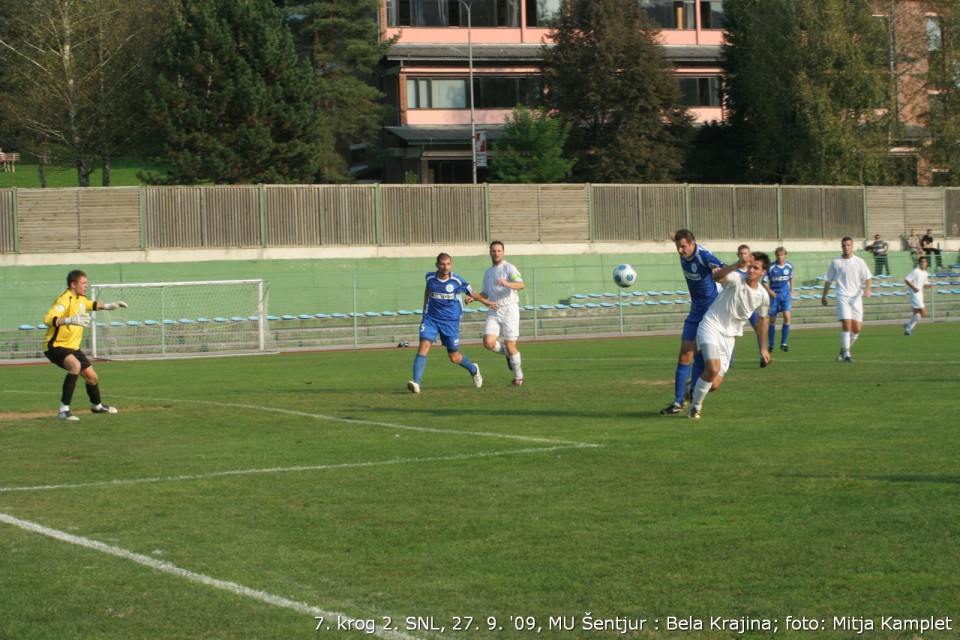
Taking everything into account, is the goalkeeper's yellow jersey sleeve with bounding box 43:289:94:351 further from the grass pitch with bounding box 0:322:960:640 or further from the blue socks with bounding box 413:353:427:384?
the blue socks with bounding box 413:353:427:384

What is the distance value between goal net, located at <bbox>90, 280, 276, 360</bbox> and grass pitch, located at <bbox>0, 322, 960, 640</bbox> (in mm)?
16379

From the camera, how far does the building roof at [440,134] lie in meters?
66.7

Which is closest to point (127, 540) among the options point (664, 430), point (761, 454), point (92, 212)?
point (761, 454)

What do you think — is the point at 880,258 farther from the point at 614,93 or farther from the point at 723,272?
the point at 723,272

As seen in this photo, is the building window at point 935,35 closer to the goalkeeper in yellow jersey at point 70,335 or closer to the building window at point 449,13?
the building window at point 449,13

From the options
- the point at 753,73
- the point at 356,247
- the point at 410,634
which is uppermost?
the point at 753,73

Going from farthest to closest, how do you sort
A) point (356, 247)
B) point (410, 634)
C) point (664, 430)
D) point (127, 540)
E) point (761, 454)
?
point (356, 247)
point (664, 430)
point (761, 454)
point (127, 540)
point (410, 634)

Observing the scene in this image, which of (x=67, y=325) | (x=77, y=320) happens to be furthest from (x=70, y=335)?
(x=77, y=320)

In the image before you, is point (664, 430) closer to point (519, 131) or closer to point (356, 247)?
point (356, 247)

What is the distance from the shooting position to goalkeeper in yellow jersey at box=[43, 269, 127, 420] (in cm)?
1523

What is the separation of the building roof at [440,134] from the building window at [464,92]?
4.53 feet

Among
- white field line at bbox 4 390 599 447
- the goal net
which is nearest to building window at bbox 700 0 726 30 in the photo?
the goal net

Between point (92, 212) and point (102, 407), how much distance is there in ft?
76.8

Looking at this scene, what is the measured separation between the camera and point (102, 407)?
52.7 feet
